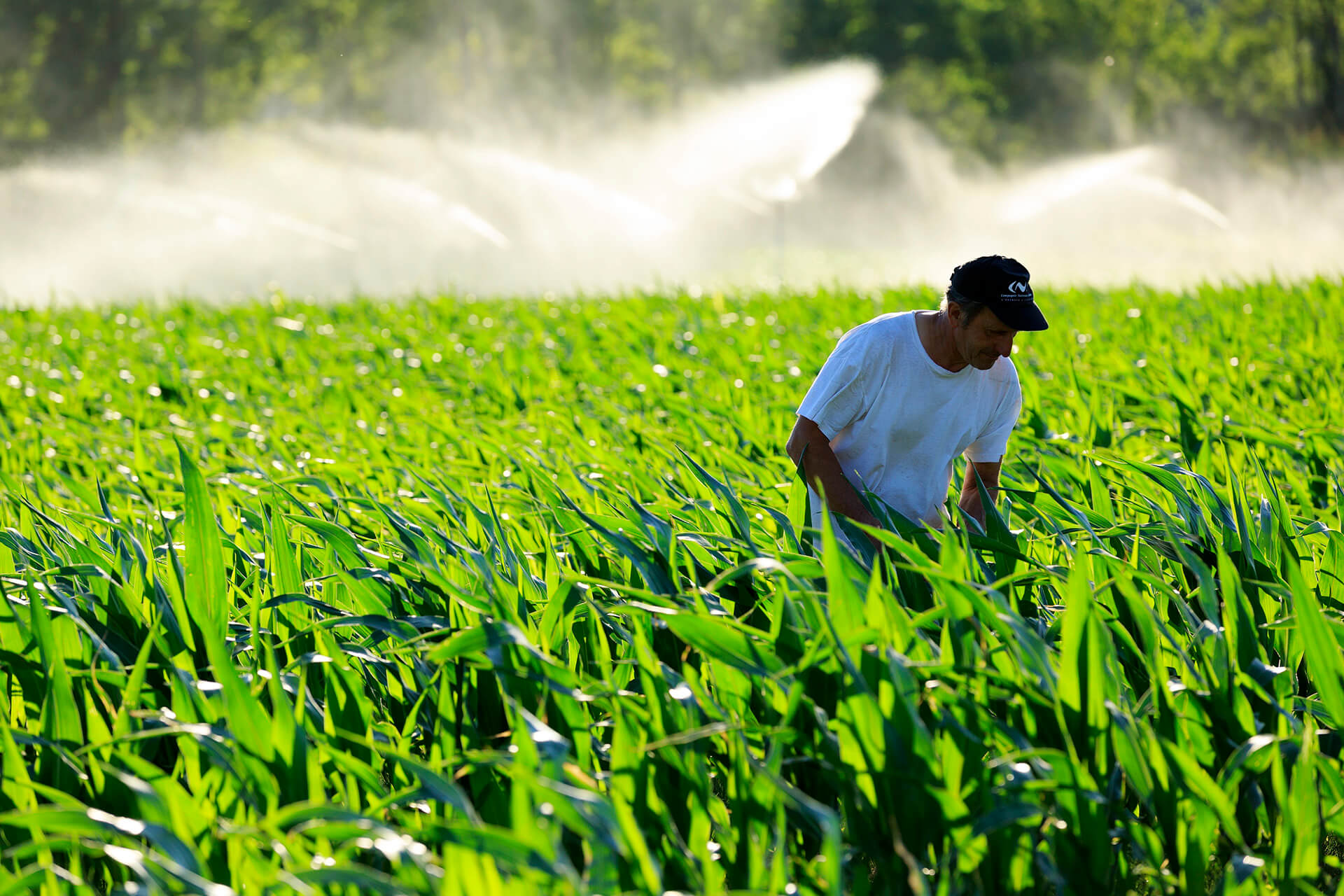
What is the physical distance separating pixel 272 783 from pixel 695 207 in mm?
41726

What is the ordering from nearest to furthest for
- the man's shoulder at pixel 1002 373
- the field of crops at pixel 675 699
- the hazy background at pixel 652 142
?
the field of crops at pixel 675 699, the man's shoulder at pixel 1002 373, the hazy background at pixel 652 142

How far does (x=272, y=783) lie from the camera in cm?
198

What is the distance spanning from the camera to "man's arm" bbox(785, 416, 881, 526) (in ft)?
10.6

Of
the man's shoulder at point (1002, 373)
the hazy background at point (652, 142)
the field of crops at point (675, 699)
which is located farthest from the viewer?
the hazy background at point (652, 142)

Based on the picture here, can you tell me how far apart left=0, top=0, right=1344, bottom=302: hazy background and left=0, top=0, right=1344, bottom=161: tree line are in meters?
0.13

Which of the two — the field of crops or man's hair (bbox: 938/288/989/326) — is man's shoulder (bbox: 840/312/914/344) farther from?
the field of crops

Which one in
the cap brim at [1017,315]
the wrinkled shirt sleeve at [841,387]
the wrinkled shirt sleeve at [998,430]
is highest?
the cap brim at [1017,315]

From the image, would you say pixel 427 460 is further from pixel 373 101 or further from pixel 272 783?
pixel 373 101

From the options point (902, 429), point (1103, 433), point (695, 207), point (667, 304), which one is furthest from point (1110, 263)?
point (902, 429)

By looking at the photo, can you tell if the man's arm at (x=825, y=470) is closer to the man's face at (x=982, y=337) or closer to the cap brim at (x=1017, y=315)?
the man's face at (x=982, y=337)

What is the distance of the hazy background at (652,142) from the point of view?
34.0 m

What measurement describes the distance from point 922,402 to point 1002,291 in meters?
0.41

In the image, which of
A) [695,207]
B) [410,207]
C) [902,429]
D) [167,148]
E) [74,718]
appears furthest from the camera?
[167,148]

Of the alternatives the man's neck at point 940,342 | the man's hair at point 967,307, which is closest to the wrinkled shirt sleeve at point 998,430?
the man's neck at point 940,342
